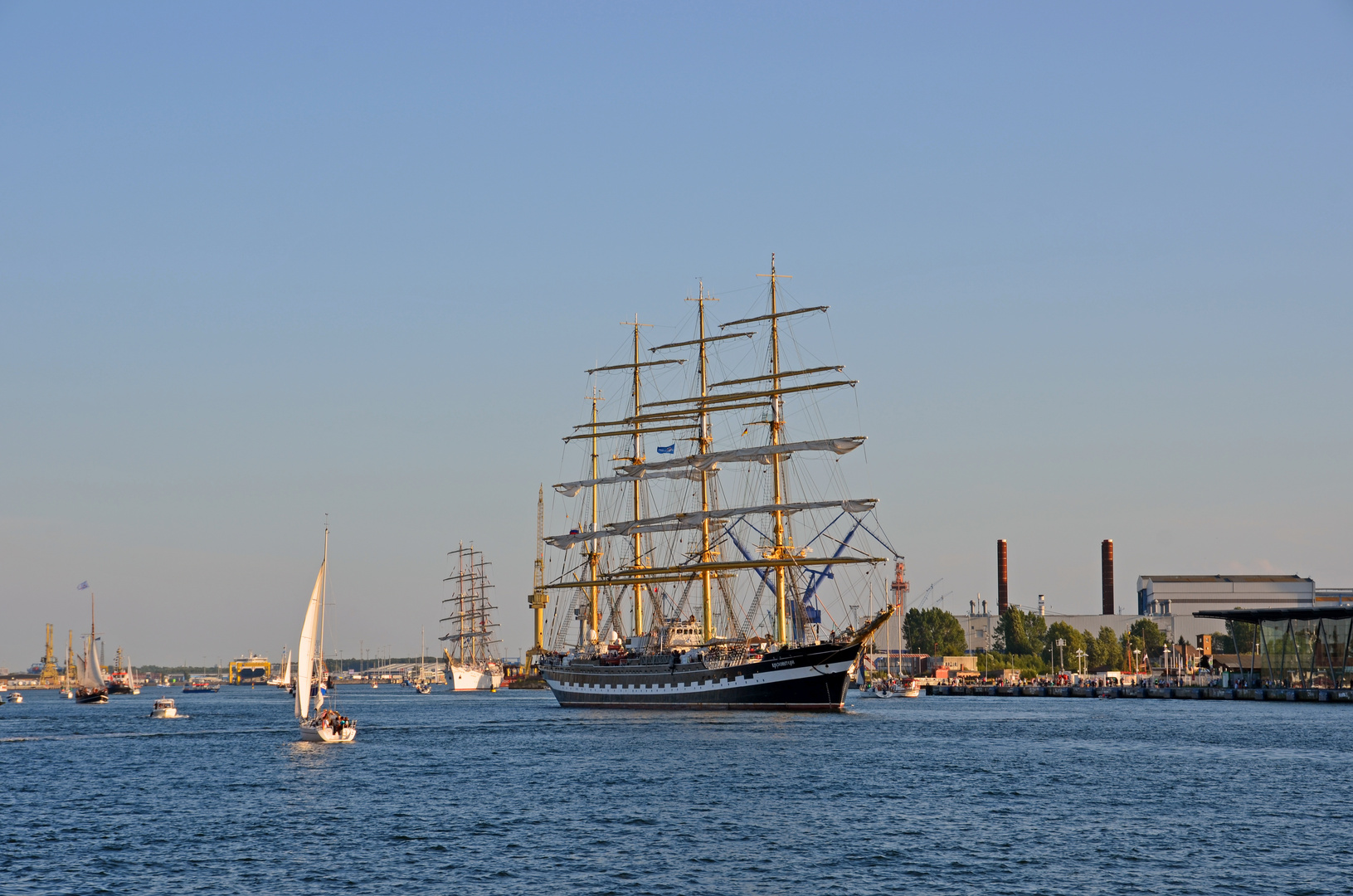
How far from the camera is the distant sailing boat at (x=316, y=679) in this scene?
77938mm

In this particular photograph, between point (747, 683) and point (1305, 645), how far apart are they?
82021 mm

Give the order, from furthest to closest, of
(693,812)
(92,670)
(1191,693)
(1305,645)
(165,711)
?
(92,670) < (1191,693) < (1305,645) < (165,711) < (693,812)

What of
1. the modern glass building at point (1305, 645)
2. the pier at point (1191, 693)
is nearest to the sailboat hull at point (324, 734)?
the pier at point (1191, 693)

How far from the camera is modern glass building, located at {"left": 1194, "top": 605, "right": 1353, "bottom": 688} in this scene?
15400cm

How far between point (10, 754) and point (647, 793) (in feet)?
162

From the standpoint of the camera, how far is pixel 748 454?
446 ft

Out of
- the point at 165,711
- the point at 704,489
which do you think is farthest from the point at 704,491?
the point at 165,711

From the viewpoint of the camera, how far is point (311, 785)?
6406 cm

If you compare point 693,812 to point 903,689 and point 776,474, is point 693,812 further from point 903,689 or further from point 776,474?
point 903,689

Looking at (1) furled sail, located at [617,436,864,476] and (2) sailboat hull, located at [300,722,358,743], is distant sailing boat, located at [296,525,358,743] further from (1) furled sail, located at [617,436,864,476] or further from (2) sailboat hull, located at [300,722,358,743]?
(1) furled sail, located at [617,436,864,476]

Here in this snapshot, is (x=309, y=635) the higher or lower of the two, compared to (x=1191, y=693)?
higher

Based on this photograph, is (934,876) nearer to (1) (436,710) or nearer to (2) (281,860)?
(2) (281,860)

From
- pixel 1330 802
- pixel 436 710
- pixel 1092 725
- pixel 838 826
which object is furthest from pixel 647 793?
pixel 436 710

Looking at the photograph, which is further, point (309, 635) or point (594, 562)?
point (594, 562)
